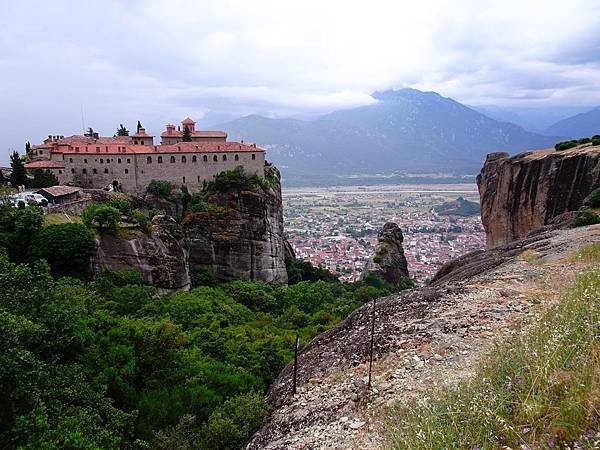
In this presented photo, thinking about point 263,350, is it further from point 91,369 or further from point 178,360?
point 91,369

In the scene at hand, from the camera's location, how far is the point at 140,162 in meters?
44.9

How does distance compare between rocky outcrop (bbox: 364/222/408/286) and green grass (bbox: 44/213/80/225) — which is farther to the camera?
rocky outcrop (bbox: 364/222/408/286)

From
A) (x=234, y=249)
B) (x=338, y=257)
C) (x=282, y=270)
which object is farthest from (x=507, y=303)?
(x=338, y=257)

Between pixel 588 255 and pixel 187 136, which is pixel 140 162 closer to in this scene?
pixel 187 136

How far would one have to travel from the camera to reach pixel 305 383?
960 cm

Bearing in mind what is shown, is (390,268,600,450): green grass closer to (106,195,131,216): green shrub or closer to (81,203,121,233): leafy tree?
(81,203,121,233): leafy tree

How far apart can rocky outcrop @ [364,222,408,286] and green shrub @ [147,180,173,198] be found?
23117 mm

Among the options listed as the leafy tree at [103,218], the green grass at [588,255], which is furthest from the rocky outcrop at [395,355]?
the leafy tree at [103,218]

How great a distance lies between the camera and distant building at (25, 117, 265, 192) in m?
44.1

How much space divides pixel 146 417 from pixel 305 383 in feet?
18.3

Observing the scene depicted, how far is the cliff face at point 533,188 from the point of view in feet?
87.2

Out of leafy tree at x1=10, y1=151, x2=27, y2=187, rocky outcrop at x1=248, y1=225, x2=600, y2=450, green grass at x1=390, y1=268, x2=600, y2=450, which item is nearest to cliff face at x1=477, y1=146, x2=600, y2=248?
rocky outcrop at x1=248, y1=225, x2=600, y2=450

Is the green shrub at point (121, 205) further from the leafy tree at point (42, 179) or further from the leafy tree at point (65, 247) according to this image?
the leafy tree at point (42, 179)

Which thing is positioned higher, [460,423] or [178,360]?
[460,423]
